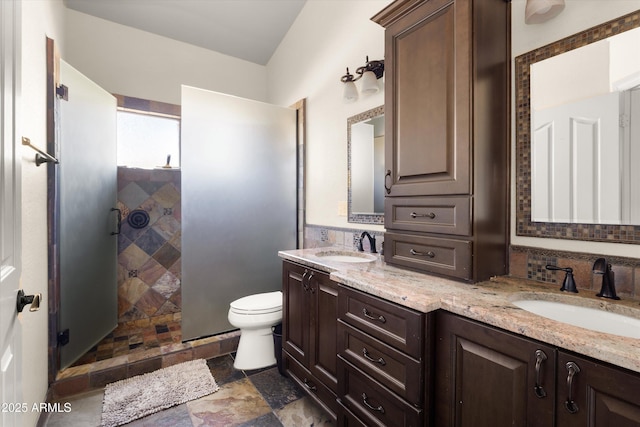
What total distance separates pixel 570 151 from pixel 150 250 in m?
3.39

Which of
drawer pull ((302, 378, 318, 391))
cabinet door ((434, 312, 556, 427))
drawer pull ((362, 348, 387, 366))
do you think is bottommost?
drawer pull ((302, 378, 318, 391))

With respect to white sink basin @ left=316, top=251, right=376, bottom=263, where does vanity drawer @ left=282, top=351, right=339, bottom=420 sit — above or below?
below

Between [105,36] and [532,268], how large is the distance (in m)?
3.78

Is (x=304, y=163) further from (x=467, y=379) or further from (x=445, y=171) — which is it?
(x=467, y=379)

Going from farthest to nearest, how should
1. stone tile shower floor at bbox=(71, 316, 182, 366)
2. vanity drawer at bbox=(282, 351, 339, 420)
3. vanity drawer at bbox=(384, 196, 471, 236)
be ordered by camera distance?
1. stone tile shower floor at bbox=(71, 316, 182, 366)
2. vanity drawer at bbox=(282, 351, 339, 420)
3. vanity drawer at bbox=(384, 196, 471, 236)

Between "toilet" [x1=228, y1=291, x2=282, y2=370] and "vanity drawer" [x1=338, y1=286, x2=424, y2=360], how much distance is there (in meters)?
0.93

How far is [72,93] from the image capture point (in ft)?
7.10

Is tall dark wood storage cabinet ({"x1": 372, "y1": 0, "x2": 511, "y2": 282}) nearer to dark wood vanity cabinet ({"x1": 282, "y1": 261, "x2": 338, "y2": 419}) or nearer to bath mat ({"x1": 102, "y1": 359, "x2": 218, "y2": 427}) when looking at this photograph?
dark wood vanity cabinet ({"x1": 282, "y1": 261, "x2": 338, "y2": 419})

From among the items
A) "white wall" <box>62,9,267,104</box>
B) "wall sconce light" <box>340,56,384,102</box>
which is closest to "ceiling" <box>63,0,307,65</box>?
"white wall" <box>62,9,267,104</box>

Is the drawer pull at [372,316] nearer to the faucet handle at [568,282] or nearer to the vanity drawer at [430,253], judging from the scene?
the vanity drawer at [430,253]

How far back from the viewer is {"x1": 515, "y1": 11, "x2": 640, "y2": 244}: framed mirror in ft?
3.50

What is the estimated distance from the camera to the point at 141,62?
291 cm

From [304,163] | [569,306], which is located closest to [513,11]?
[569,306]

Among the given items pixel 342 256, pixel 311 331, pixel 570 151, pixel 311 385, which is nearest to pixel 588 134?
pixel 570 151
